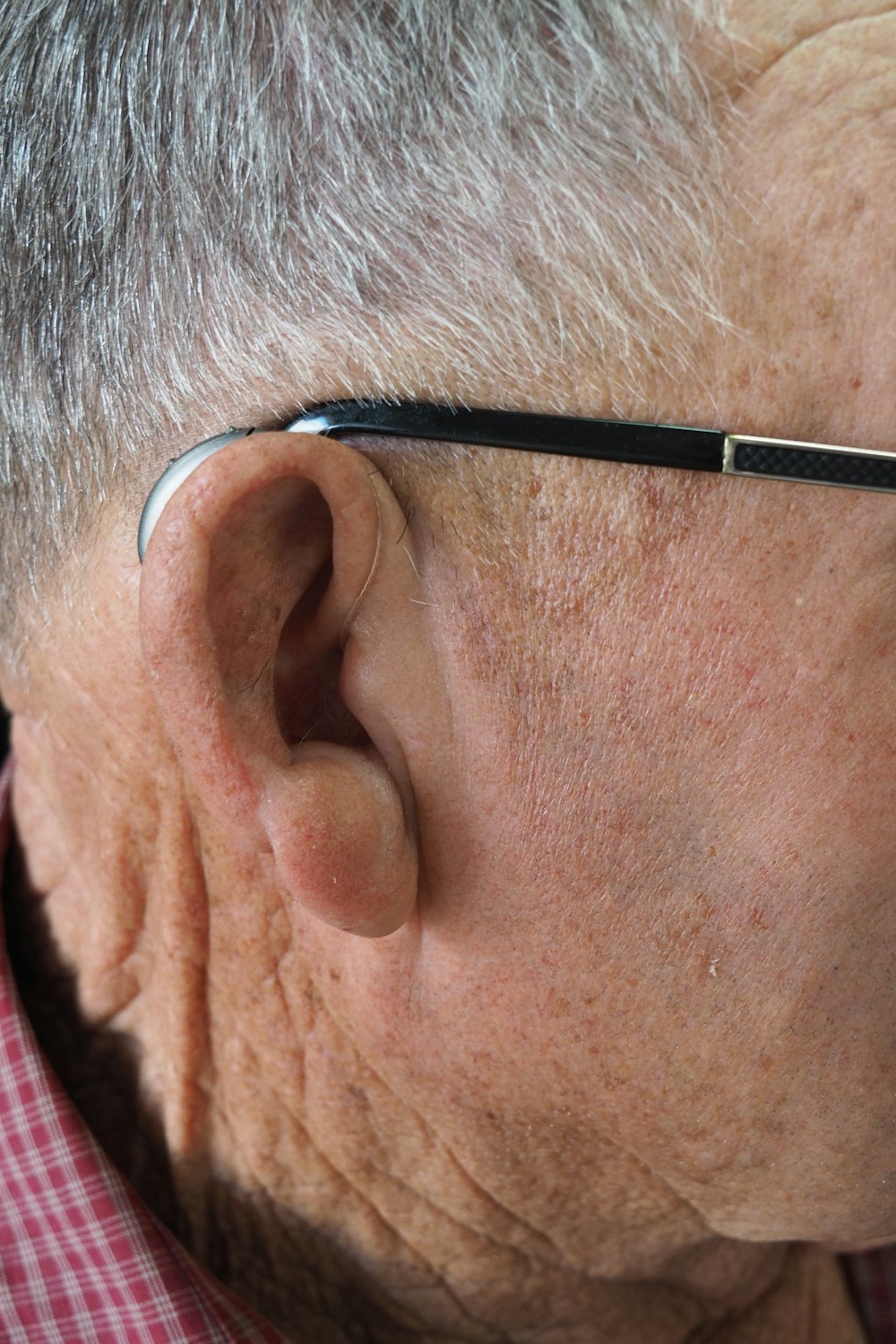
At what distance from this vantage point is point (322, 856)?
783 millimetres

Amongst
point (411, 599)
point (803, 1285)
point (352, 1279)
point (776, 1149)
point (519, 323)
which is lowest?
point (803, 1285)

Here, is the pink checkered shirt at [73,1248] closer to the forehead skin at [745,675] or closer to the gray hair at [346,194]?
the forehead skin at [745,675]

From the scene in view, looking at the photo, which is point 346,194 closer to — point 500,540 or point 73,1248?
point 500,540

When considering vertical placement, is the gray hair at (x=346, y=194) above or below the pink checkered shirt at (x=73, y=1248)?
above

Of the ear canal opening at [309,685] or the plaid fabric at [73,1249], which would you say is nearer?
the ear canal opening at [309,685]

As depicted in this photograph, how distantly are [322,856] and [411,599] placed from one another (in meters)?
0.18

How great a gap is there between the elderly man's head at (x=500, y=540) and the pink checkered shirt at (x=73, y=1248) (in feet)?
0.80

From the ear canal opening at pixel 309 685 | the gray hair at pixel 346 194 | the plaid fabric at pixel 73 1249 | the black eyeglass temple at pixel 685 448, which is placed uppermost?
the gray hair at pixel 346 194

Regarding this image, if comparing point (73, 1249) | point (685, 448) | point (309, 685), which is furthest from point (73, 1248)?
point (685, 448)

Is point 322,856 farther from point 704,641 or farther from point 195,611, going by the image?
point 704,641

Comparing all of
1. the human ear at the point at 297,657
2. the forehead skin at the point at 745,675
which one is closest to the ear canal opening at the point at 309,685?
the human ear at the point at 297,657

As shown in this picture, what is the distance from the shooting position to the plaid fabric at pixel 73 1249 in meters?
0.97

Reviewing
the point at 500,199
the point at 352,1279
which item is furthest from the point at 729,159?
the point at 352,1279

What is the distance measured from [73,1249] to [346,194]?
867mm
